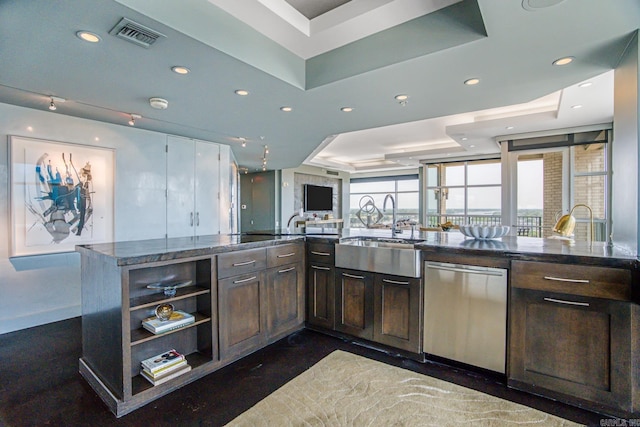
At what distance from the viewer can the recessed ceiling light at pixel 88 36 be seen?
6.13ft

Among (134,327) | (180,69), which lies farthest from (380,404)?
(180,69)

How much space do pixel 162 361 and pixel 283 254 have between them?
4.08 feet

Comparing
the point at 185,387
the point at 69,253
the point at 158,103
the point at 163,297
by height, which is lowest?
the point at 185,387

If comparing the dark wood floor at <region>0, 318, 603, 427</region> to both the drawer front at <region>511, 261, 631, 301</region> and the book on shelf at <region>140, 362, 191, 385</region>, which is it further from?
the drawer front at <region>511, 261, 631, 301</region>

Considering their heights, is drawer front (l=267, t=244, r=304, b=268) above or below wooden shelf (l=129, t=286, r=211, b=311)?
above

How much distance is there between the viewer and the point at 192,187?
4707 millimetres

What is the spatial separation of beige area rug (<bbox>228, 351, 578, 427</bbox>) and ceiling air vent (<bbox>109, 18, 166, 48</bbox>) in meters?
2.39

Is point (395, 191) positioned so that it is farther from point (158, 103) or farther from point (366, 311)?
point (158, 103)

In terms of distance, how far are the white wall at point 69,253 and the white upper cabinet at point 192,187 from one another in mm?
126

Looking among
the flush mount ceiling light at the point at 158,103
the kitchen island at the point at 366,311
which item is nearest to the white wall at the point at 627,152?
the kitchen island at the point at 366,311

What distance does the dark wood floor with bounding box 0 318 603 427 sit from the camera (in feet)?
5.89

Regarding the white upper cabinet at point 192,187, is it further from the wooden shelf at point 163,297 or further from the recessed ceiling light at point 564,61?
the recessed ceiling light at point 564,61

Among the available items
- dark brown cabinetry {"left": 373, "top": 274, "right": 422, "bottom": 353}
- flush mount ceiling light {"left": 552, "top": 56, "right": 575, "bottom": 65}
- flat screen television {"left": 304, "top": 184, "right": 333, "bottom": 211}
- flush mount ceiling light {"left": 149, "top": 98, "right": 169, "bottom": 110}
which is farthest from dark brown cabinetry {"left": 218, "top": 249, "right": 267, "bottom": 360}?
flat screen television {"left": 304, "top": 184, "right": 333, "bottom": 211}

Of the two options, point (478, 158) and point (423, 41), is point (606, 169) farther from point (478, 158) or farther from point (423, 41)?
point (423, 41)
